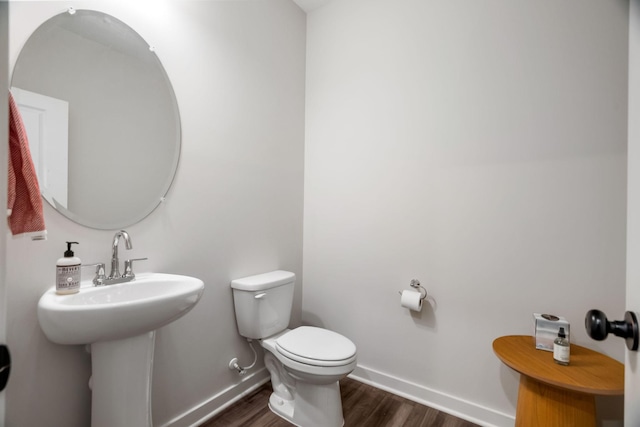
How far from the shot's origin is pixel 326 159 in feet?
7.00

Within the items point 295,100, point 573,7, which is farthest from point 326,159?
point 573,7

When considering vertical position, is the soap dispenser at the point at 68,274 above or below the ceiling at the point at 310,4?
below

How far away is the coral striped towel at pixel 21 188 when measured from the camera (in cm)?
86

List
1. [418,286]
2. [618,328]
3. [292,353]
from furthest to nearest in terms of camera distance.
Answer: [418,286] → [292,353] → [618,328]

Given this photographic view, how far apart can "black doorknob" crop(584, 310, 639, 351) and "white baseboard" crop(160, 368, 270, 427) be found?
174cm

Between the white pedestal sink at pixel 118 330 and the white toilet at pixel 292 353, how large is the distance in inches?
21.6

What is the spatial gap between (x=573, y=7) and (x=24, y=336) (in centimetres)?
268

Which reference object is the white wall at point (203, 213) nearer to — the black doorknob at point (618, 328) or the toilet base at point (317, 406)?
the toilet base at point (317, 406)

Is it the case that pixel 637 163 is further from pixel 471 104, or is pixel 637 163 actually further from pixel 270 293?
pixel 270 293

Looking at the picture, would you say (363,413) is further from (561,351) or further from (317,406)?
(561,351)

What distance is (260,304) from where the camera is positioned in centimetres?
162

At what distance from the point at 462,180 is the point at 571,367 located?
973 mm

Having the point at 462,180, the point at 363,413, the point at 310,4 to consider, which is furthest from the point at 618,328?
the point at 310,4

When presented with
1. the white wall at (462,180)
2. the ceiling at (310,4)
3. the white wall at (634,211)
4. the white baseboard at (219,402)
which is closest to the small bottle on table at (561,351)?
the white wall at (462,180)
